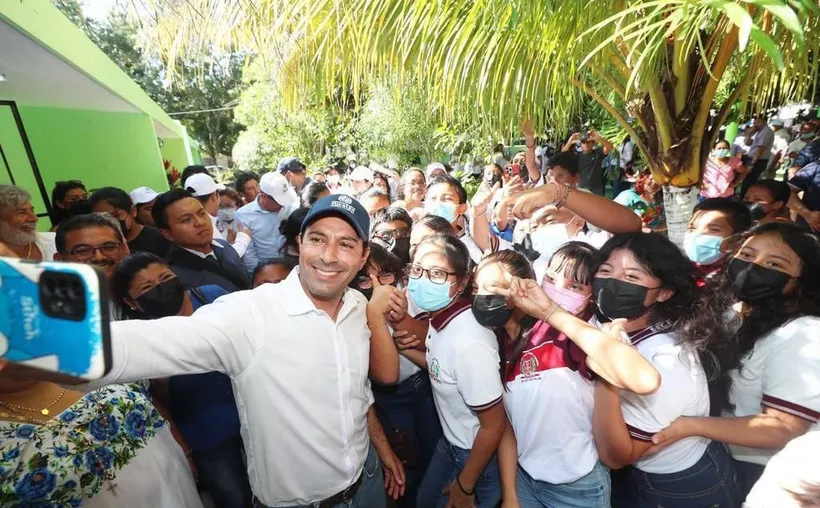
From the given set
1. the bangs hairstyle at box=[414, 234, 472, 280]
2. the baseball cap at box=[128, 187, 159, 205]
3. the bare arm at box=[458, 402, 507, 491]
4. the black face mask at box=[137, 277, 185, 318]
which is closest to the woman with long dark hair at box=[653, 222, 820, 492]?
the bare arm at box=[458, 402, 507, 491]

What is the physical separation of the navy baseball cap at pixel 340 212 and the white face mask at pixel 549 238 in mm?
1580

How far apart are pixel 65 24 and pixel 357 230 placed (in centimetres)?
507

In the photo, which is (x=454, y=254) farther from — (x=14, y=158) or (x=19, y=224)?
(x=14, y=158)

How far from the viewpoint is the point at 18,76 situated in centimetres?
485

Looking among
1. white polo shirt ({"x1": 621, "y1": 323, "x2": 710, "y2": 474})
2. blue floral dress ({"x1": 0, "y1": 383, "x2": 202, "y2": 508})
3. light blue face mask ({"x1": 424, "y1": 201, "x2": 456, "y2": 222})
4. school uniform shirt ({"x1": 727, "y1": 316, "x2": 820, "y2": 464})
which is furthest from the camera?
light blue face mask ({"x1": 424, "y1": 201, "x2": 456, "y2": 222})

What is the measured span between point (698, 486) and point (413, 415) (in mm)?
1364

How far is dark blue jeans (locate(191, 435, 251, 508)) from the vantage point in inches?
80.7

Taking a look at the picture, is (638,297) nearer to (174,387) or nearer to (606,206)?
(606,206)

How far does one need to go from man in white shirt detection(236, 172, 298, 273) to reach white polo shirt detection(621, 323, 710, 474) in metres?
3.74

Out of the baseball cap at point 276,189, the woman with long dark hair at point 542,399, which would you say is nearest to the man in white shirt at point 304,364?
the woman with long dark hair at point 542,399

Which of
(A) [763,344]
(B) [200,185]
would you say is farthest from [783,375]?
(B) [200,185]

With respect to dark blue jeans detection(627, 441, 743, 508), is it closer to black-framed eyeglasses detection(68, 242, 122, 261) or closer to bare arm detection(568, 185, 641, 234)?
bare arm detection(568, 185, 641, 234)

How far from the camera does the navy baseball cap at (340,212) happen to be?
4.90 feet

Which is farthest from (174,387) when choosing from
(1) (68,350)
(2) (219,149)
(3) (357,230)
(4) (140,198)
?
(2) (219,149)
